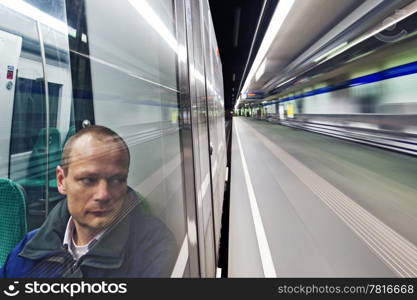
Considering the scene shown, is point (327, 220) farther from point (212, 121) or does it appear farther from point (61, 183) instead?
point (61, 183)

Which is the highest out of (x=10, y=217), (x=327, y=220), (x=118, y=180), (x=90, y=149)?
(x=90, y=149)

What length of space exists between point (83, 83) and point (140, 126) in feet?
1.10

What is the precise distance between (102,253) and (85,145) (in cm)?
34

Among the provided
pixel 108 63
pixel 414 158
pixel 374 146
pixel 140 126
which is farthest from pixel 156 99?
pixel 374 146

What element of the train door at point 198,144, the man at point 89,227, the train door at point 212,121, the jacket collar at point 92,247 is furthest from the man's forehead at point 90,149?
the train door at point 212,121

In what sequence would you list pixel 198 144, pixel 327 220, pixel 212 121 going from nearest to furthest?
pixel 198 144 → pixel 327 220 → pixel 212 121

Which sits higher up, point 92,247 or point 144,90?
point 144,90

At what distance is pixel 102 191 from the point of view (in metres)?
0.75

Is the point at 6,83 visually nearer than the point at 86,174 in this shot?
No

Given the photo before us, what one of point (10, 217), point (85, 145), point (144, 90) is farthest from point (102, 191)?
point (144, 90)

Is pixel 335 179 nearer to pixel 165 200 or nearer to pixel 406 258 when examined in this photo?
pixel 406 258

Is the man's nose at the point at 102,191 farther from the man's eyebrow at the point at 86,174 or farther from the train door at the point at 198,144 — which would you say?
the train door at the point at 198,144

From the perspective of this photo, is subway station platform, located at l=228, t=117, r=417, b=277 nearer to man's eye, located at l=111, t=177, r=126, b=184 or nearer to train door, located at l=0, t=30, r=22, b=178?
man's eye, located at l=111, t=177, r=126, b=184

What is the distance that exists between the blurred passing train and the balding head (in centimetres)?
15
